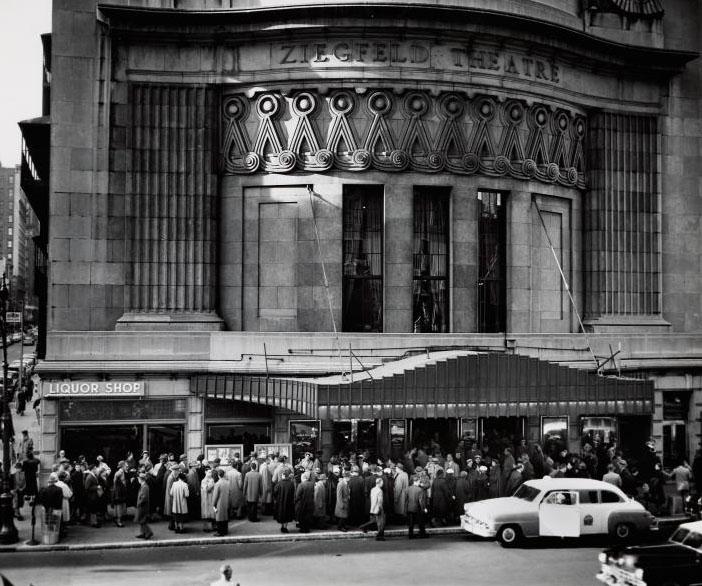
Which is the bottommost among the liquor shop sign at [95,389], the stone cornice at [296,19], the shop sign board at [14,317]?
the liquor shop sign at [95,389]

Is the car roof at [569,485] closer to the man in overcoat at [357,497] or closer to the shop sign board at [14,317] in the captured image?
the man in overcoat at [357,497]

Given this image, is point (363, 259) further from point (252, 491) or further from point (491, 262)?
point (252, 491)

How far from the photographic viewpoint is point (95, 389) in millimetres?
29922

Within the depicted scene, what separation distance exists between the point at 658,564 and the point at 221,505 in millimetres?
10611

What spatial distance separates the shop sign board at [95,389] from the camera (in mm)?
29734

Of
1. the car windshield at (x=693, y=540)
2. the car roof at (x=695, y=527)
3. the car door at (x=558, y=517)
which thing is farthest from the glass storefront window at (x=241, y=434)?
the car windshield at (x=693, y=540)

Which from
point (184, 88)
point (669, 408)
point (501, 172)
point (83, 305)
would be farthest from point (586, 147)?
point (83, 305)

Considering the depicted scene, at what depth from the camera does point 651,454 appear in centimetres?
2914

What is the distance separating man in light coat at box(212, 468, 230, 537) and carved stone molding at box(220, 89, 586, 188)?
40.0 ft

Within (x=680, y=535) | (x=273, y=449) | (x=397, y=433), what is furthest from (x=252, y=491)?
(x=680, y=535)

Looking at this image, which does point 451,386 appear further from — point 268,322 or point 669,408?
point 669,408

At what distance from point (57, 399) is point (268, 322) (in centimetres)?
724

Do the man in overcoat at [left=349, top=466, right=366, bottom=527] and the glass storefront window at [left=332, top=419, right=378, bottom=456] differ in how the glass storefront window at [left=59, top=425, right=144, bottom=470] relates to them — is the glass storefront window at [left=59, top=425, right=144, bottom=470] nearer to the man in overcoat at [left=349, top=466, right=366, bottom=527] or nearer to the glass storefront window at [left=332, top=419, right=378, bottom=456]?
the glass storefront window at [left=332, top=419, right=378, bottom=456]

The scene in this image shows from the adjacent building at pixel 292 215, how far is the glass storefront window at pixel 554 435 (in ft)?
0.26
